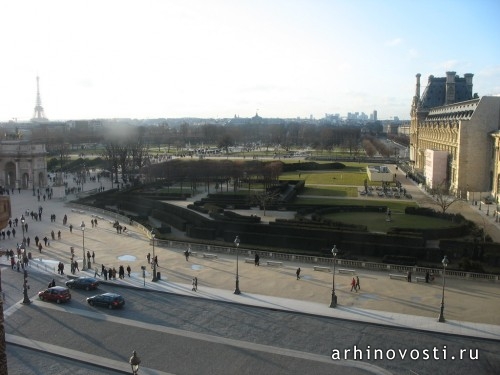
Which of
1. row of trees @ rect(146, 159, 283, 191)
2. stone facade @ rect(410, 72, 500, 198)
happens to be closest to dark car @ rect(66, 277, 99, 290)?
row of trees @ rect(146, 159, 283, 191)

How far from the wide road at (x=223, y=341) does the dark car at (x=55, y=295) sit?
0.33m

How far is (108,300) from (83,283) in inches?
153

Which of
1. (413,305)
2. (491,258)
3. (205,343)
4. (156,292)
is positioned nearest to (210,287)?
(156,292)

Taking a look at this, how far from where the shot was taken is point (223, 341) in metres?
22.6

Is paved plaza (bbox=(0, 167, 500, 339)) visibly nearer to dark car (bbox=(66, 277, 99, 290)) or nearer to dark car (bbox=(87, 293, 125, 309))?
dark car (bbox=(66, 277, 99, 290))

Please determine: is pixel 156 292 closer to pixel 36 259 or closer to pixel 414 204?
pixel 36 259

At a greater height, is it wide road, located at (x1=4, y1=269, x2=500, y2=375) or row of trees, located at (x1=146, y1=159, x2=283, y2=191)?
row of trees, located at (x1=146, y1=159, x2=283, y2=191)

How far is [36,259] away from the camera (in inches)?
1457

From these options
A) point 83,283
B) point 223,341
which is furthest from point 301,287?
point 83,283

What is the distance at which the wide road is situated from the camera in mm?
20250

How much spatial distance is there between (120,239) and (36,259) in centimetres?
773

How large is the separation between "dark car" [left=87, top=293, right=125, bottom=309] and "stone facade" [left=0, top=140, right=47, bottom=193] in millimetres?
57158

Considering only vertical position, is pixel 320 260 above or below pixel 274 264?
above

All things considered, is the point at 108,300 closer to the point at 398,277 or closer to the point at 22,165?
the point at 398,277
